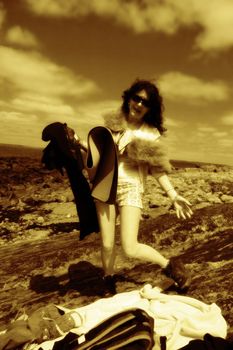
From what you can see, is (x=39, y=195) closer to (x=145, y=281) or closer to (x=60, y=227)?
(x=60, y=227)

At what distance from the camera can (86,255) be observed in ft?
20.6

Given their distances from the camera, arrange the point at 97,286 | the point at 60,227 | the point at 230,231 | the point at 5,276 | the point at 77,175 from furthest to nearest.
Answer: the point at 60,227, the point at 230,231, the point at 5,276, the point at 97,286, the point at 77,175

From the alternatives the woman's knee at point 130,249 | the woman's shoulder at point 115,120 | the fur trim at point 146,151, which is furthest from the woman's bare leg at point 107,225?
the woman's shoulder at point 115,120

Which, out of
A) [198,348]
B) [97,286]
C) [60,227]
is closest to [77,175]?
[97,286]

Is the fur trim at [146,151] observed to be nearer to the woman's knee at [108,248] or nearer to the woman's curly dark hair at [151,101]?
the woman's curly dark hair at [151,101]

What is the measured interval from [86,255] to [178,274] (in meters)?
2.32

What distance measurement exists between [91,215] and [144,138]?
46.2 inches

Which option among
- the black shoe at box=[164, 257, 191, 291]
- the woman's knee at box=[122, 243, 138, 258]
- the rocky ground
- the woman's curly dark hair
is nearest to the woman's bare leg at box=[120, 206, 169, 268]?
the woman's knee at box=[122, 243, 138, 258]

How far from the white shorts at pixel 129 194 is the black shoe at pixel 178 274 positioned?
2.67 ft

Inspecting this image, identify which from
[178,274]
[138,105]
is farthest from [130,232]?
[138,105]

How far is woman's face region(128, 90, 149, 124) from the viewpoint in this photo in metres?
4.23

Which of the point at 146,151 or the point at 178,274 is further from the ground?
the point at 146,151

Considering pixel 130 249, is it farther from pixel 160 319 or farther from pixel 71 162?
pixel 71 162

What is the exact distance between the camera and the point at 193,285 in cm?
477
